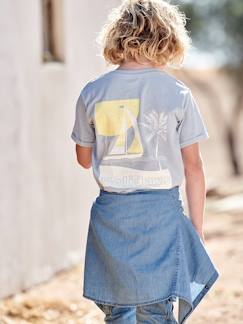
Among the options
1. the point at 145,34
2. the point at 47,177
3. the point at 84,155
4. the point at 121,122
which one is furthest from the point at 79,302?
the point at 145,34

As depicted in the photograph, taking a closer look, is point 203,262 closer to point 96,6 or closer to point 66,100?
point 66,100

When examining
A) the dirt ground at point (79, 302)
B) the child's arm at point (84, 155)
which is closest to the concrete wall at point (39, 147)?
the dirt ground at point (79, 302)

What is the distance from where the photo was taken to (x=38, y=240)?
22.1 feet

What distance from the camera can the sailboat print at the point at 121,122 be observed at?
348 cm

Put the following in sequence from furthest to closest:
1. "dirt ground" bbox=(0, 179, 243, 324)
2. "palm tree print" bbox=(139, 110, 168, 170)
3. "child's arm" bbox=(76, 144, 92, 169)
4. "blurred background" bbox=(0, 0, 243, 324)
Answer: "blurred background" bbox=(0, 0, 243, 324) → "dirt ground" bbox=(0, 179, 243, 324) → "child's arm" bbox=(76, 144, 92, 169) → "palm tree print" bbox=(139, 110, 168, 170)

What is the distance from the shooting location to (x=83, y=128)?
12.0 ft

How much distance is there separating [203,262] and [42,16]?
4139 millimetres

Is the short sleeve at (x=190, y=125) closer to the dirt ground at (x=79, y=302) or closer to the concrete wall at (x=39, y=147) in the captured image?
the dirt ground at (x=79, y=302)

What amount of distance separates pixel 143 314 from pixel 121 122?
2.64ft

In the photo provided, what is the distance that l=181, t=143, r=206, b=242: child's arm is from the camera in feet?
11.7

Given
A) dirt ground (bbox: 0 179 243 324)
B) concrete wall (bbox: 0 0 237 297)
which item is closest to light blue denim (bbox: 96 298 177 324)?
dirt ground (bbox: 0 179 243 324)

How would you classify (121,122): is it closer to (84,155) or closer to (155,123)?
(155,123)

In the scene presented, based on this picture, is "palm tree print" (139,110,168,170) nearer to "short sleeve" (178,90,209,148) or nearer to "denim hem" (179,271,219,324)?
"short sleeve" (178,90,209,148)

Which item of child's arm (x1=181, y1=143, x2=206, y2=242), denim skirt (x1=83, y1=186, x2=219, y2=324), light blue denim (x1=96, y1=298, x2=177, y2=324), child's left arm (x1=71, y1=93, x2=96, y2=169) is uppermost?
child's left arm (x1=71, y1=93, x2=96, y2=169)
